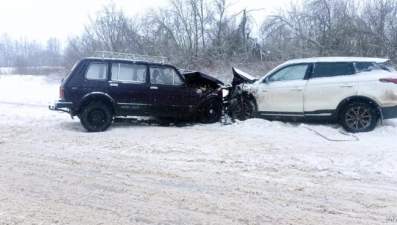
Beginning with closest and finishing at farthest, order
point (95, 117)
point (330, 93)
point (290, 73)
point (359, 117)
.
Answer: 1. point (359, 117)
2. point (330, 93)
3. point (95, 117)
4. point (290, 73)

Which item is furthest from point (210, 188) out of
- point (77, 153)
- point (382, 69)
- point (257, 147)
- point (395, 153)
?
point (382, 69)

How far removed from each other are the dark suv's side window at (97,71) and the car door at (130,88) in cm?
20

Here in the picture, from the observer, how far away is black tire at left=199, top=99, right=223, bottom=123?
1019 centimetres

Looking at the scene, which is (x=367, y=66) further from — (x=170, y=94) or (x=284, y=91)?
(x=170, y=94)

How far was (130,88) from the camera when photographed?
9.26m

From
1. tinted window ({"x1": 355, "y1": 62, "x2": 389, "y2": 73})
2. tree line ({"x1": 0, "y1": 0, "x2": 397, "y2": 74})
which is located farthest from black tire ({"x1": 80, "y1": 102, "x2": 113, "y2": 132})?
tree line ({"x1": 0, "y1": 0, "x2": 397, "y2": 74})

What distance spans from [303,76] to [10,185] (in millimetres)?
7110

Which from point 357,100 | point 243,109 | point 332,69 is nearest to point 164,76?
point 243,109

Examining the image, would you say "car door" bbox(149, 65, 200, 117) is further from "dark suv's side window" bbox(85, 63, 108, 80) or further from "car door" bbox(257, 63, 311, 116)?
"car door" bbox(257, 63, 311, 116)

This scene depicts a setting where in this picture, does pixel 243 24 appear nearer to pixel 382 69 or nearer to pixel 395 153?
pixel 382 69

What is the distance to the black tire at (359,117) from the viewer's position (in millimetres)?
8516

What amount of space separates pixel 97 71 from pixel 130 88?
3.04 ft

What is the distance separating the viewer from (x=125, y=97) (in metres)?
9.23

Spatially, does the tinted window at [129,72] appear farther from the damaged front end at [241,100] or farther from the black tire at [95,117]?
the damaged front end at [241,100]
